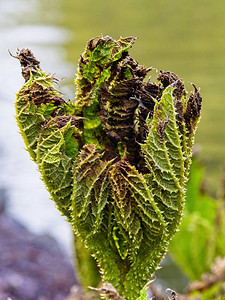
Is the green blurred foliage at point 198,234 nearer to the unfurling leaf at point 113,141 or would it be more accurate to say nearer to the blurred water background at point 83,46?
the blurred water background at point 83,46

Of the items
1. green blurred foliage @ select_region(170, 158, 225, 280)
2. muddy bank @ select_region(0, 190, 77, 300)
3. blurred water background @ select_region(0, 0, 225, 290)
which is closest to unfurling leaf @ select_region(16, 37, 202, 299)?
blurred water background @ select_region(0, 0, 225, 290)

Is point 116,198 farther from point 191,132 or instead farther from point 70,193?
point 191,132

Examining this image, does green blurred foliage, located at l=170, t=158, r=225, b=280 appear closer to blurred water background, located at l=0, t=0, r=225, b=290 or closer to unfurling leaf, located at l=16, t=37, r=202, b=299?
blurred water background, located at l=0, t=0, r=225, b=290

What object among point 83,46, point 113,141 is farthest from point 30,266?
point 83,46

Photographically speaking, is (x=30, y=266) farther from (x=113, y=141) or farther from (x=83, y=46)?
(x=83, y=46)

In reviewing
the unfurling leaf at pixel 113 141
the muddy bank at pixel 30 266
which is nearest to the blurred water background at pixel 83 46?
the muddy bank at pixel 30 266

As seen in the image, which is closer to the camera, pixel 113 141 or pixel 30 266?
pixel 113 141
